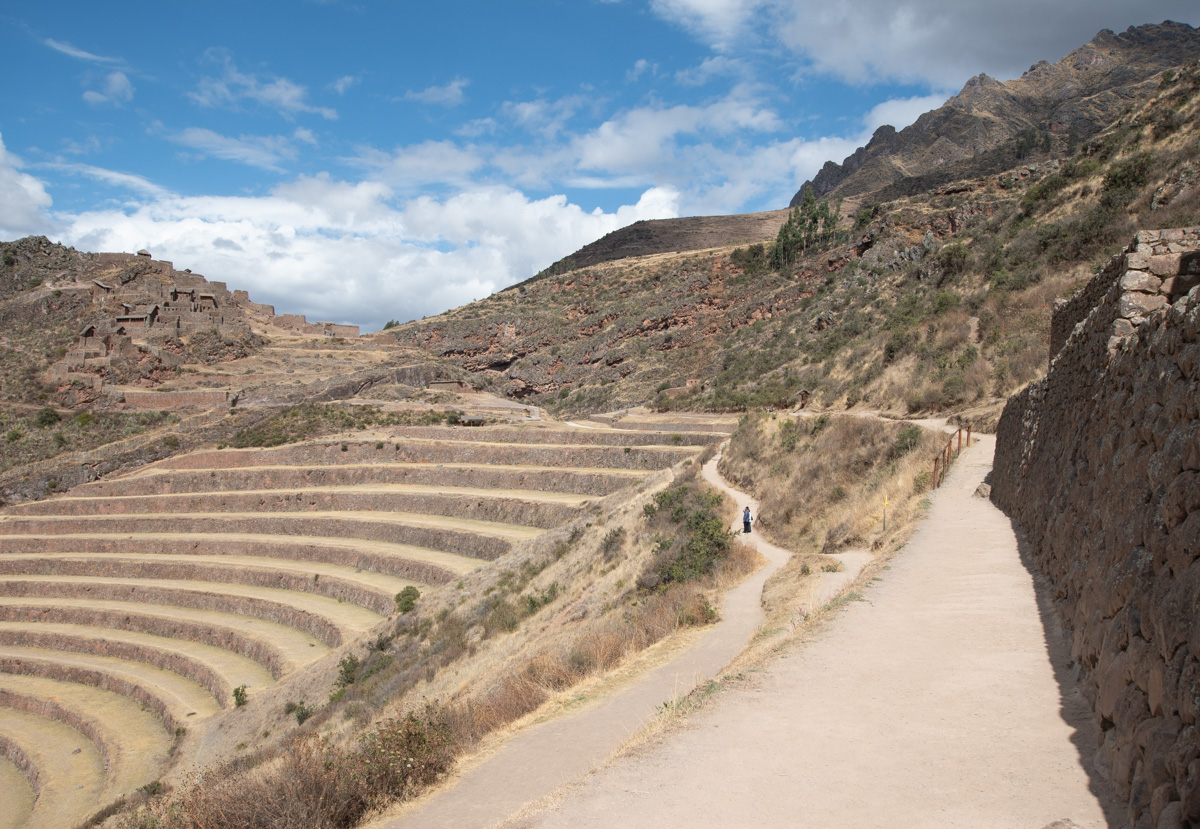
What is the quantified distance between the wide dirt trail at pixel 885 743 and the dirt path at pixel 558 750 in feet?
3.71

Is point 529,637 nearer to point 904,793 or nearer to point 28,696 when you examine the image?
point 904,793

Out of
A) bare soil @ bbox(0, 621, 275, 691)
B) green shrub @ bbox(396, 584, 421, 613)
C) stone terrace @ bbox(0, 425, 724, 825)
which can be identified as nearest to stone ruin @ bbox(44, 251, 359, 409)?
stone terrace @ bbox(0, 425, 724, 825)

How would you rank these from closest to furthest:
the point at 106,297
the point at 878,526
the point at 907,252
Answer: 1. the point at 878,526
2. the point at 907,252
3. the point at 106,297

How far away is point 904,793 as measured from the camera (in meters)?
4.40

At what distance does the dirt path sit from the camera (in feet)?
20.9

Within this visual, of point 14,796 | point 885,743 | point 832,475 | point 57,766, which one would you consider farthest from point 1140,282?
point 14,796

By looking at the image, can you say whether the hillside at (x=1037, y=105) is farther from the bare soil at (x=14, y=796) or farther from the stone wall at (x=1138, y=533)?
the bare soil at (x=14, y=796)

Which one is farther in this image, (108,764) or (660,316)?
(660,316)

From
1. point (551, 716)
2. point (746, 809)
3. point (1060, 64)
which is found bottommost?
point (551, 716)

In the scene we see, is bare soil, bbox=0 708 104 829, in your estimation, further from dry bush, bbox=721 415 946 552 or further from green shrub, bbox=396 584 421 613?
dry bush, bbox=721 415 946 552

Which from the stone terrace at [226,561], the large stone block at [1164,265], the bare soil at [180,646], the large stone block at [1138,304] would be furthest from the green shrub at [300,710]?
the large stone block at [1164,265]

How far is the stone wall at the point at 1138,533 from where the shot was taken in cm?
317

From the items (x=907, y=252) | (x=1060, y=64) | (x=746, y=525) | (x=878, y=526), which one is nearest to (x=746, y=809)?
(x=878, y=526)

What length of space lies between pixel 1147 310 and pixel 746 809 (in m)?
6.74
